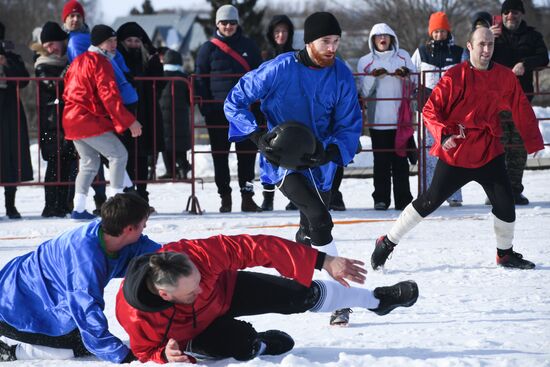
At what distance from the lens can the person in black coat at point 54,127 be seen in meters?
10.9

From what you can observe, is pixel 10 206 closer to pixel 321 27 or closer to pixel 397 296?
pixel 321 27

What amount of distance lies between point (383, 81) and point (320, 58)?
16.0ft

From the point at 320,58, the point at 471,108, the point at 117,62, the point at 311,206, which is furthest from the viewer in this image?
the point at 117,62

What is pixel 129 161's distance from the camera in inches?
443

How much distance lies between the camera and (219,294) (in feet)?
16.6

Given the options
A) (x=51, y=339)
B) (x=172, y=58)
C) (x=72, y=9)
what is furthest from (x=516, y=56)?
(x=51, y=339)

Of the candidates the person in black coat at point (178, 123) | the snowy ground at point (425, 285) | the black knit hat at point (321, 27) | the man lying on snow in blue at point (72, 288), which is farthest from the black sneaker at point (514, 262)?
the person in black coat at point (178, 123)

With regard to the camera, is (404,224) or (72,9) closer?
(404,224)

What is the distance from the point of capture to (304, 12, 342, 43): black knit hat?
6246mm

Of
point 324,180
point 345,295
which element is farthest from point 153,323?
point 324,180

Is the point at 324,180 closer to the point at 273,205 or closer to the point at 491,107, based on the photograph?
the point at 491,107

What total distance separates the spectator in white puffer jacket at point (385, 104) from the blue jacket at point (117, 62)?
7.83 feet

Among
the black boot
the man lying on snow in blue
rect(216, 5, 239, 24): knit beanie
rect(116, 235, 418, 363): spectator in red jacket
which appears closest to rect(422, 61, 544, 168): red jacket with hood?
rect(116, 235, 418, 363): spectator in red jacket

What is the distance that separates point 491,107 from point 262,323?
245 centimetres
